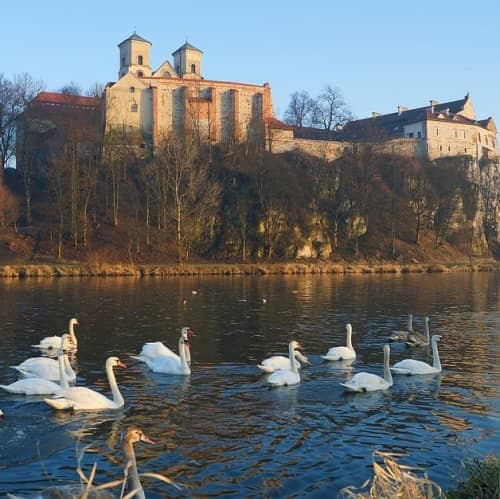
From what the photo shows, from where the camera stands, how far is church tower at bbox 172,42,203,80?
329ft

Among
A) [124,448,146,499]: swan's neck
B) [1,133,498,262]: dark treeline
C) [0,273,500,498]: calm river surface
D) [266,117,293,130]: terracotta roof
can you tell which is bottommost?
[0,273,500,498]: calm river surface

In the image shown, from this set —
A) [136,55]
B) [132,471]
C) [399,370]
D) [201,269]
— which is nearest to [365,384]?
[399,370]

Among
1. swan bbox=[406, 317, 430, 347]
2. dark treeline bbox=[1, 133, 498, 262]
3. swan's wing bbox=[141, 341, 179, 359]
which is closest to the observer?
swan's wing bbox=[141, 341, 179, 359]

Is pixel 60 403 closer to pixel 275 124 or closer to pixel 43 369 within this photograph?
pixel 43 369

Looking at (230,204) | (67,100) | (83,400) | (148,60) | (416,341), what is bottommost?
(416,341)

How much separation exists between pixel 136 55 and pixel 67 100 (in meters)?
15.4

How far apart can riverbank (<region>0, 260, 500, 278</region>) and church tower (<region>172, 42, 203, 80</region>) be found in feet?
157

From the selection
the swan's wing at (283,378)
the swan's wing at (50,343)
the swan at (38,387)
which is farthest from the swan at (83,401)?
the swan's wing at (50,343)

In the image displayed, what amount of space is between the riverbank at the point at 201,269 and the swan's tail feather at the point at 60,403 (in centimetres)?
4077

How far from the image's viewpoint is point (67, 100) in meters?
86.9

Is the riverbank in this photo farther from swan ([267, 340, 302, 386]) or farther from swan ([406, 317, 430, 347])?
swan ([267, 340, 302, 386])

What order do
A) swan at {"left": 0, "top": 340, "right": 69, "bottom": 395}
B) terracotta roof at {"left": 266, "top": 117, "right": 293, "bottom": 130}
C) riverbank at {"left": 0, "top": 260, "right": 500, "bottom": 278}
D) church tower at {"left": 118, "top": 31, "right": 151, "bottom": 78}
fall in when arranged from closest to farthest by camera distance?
1. swan at {"left": 0, "top": 340, "right": 69, "bottom": 395}
2. riverbank at {"left": 0, "top": 260, "right": 500, "bottom": 278}
3. terracotta roof at {"left": 266, "top": 117, "right": 293, "bottom": 130}
4. church tower at {"left": 118, "top": 31, "right": 151, "bottom": 78}

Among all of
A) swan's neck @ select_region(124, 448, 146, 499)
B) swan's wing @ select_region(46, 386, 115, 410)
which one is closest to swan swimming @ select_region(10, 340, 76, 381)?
swan's wing @ select_region(46, 386, 115, 410)

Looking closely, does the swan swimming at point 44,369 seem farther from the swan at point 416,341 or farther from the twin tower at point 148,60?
the twin tower at point 148,60
